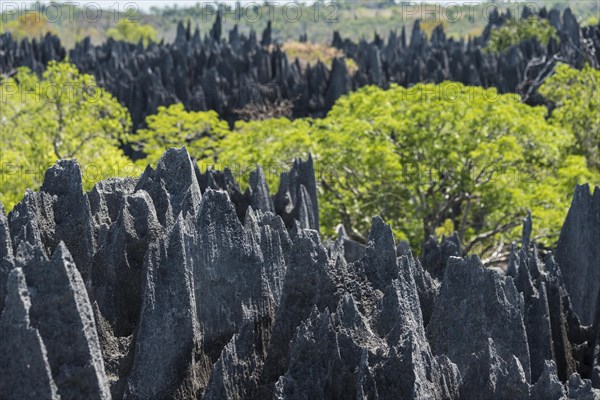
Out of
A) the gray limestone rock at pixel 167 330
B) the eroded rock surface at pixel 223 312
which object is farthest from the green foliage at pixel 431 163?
the gray limestone rock at pixel 167 330

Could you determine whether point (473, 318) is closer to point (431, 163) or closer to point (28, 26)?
point (431, 163)

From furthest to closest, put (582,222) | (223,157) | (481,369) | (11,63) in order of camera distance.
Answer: (11,63), (223,157), (582,222), (481,369)

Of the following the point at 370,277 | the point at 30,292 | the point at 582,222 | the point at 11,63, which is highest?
the point at 30,292

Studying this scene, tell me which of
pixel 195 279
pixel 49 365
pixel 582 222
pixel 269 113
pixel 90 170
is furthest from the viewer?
pixel 269 113

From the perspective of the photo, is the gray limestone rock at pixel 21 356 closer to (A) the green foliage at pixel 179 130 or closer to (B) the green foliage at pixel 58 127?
(B) the green foliage at pixel 58 127

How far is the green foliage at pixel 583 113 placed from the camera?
79.8 ft

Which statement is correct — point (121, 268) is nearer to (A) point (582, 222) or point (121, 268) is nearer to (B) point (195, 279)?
(B) point (195, 279)

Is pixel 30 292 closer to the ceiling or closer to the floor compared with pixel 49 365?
closer to the ceiling

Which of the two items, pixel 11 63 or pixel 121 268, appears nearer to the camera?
pixel 121 268

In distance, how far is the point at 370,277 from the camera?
258 inches

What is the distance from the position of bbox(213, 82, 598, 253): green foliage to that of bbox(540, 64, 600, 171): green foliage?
440 centimetres

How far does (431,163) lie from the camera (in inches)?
758

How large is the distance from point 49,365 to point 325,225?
14333 millimetres

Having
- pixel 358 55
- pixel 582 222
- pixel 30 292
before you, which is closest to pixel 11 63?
pixel 358 55
